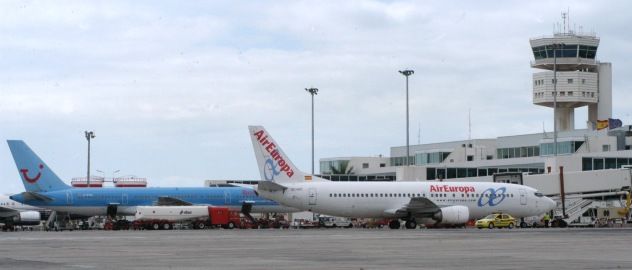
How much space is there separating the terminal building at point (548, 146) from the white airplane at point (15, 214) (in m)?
38.9

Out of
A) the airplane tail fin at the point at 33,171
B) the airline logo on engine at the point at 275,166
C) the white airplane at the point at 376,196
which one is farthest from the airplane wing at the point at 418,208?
the airplane tail fin at the point at 33,171

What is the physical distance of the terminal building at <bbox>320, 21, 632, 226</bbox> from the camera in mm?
124825

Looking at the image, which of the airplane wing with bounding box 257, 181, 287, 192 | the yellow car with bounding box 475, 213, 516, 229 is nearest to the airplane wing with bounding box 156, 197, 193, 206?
the airplane wing with bounding box 257, 181, 287, 192

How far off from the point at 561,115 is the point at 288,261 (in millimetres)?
149358

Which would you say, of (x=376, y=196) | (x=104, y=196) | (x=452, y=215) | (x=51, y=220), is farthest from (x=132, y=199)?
(x=452, y=215)

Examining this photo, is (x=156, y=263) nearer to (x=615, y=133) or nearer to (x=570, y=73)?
(x=615, y=133)

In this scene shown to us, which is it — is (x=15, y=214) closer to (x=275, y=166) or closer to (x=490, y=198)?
(x=275, y=166)

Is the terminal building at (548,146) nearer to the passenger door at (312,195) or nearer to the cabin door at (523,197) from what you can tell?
the cabin door at (523,197)

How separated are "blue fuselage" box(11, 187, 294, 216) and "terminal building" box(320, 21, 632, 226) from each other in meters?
28.4

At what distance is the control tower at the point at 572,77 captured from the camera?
6590 inches

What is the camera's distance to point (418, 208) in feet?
258

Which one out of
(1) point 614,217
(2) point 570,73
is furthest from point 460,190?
(2) point 570,73

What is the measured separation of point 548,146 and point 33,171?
74679 millimetres

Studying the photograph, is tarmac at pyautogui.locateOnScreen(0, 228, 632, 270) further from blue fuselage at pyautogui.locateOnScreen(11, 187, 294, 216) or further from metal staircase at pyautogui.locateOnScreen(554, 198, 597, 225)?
metal staircase at pyautogui.locateOnScreen(554, 198, 597, 225)
